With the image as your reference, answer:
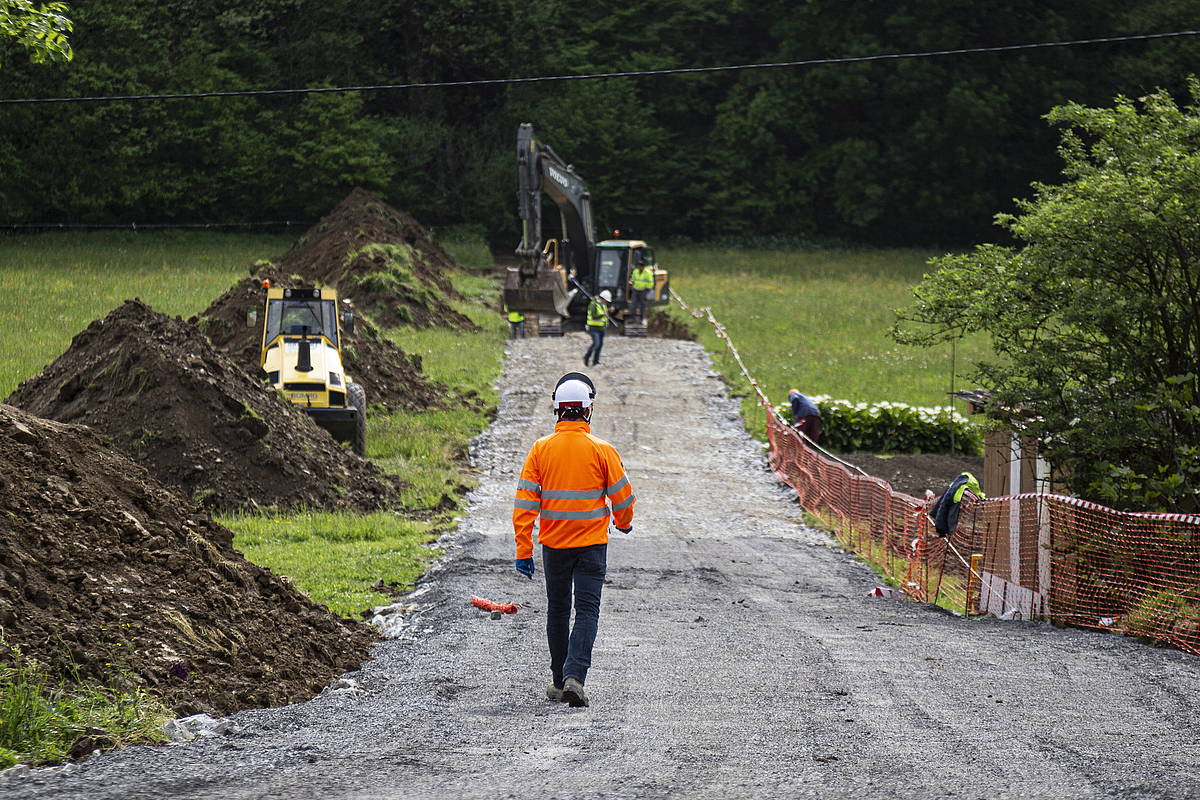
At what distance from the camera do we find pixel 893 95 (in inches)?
2862

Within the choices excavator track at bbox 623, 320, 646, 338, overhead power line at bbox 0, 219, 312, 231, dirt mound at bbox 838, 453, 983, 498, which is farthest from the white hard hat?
overhead power line at bbox 0, 219, 312, 231

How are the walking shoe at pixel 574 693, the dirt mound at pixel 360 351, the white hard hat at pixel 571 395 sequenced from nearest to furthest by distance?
the walking shoe at pixel 574 693
the white hard hat at pixel 571 395
the dirt mound at pixel 360 351

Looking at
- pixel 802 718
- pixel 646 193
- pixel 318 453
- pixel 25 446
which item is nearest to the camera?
pixel 802 718

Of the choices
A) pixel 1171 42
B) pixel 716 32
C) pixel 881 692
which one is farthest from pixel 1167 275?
pixel 716 32

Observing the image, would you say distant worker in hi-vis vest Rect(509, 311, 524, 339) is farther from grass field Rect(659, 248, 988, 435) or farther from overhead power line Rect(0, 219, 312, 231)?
overhead power line Rect(0, 219, 312, 231)

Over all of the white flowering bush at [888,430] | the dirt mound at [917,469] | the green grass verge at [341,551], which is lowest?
the green grass verge at [341,551]

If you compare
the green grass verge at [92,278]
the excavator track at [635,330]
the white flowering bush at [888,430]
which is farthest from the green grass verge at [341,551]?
the excavator track at [635,330]

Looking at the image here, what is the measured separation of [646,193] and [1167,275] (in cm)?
5874

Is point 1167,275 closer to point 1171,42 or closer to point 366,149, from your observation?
point 366,149

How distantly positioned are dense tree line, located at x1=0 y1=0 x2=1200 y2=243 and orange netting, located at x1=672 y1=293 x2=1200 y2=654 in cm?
5058

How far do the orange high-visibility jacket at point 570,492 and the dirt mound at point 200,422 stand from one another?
29.8 ft

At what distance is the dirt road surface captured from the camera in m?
6.61

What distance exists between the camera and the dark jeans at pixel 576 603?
8.28m

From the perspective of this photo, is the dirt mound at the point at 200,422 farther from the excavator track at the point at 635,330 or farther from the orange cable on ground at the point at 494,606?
the excavator track at the point at 635,330
